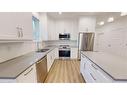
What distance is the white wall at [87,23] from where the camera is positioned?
5.73 metres

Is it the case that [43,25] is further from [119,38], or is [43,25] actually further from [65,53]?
[119,38]

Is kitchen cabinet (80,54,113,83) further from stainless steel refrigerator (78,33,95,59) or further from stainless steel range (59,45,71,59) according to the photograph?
stainless steel range (59,45,71,59)

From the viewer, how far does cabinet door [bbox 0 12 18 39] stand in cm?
140

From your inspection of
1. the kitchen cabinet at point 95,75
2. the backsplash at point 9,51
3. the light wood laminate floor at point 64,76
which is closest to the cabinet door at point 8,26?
the backsplash at point 9,51

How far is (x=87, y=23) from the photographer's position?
5.75 meters

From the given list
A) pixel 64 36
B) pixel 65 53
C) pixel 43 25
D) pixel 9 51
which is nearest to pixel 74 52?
pixel 65 53

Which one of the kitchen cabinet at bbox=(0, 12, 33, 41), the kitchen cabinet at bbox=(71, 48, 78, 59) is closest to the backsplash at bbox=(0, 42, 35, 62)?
the kitchen cabinet at bbox=(0, 12, 33, 41)

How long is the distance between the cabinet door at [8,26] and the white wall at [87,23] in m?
4.58

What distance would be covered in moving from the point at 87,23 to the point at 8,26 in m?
4.90

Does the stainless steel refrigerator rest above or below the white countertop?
above

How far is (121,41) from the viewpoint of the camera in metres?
5.41

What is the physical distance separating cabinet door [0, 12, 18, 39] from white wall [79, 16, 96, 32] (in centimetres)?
458
